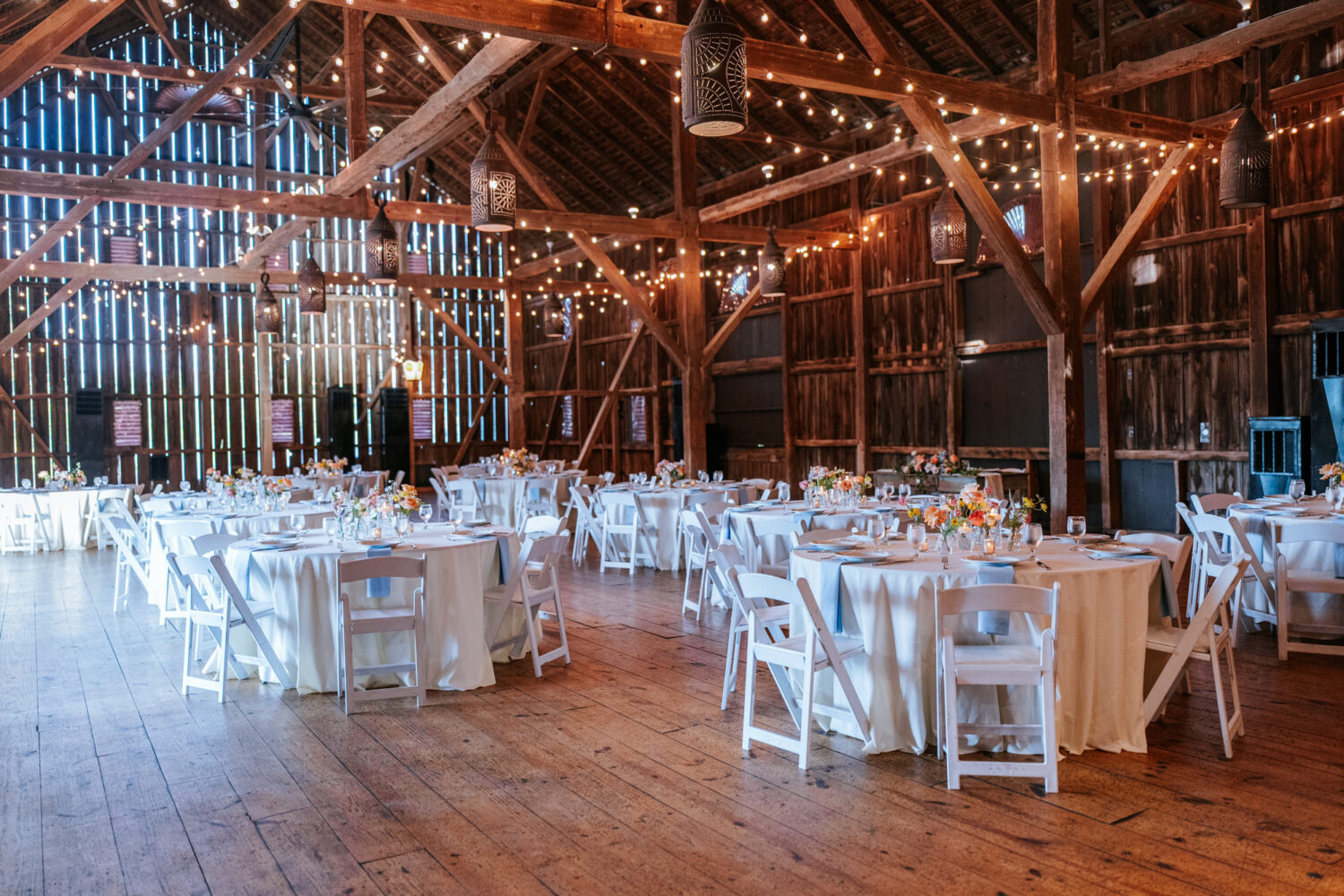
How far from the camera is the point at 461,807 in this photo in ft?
12.2

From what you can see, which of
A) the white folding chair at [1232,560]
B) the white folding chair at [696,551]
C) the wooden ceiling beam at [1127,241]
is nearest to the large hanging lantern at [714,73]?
the white folding chair at [696,551]

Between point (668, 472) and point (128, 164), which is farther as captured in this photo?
point (128, 164)

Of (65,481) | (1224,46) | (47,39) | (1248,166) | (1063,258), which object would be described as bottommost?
(65,481)

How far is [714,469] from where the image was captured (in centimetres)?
1575

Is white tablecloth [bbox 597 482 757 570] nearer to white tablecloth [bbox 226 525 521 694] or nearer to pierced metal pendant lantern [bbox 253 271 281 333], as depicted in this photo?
white tablecloth [bbox 226 525 521 694]

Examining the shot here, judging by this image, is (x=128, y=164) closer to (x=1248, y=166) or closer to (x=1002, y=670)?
(x=1248, y=166)

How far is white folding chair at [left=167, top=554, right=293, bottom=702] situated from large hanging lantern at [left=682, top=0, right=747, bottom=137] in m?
3.02

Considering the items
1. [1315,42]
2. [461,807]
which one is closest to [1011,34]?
[1315,42]

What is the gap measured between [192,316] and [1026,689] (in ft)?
59.4

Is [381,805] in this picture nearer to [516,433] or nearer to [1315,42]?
[1315,42]

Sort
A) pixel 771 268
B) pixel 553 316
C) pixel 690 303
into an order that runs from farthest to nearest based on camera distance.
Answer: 1. pixel 553 316
2. pixel 690 303
3. pixel 771 268

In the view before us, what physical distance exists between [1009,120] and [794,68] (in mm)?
2239

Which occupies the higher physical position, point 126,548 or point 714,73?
point 714,73

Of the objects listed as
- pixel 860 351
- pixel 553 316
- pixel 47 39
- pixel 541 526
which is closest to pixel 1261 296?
pixel 860 351
